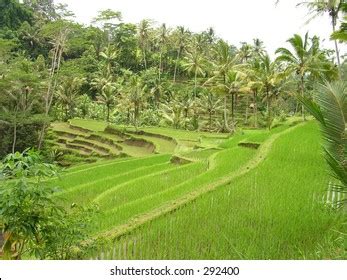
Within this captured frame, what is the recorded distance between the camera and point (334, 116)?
3.62 metres

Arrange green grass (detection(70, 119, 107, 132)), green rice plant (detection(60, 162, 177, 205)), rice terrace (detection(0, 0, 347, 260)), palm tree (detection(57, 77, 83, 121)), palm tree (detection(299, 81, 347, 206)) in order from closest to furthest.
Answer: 1. palm tree (detection(299, 81, 347, 206))
2. rice terrace (detection(0, 0, 347, 260))
3. green rice plant (detection(60, 162, 177, 205))
4. green grass (detection(70, 119, 107, 132))
5. palm tree (detection(57, 77, 83, 121))

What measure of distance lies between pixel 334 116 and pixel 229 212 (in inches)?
114

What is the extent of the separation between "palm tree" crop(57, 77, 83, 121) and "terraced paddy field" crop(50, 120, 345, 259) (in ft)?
79.8

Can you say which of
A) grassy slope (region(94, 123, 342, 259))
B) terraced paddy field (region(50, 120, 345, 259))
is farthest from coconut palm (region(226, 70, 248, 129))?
grassy slope (region(94, 123, 342, 259))

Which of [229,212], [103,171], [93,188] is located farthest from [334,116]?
[103,171]

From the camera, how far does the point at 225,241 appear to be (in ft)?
16.3

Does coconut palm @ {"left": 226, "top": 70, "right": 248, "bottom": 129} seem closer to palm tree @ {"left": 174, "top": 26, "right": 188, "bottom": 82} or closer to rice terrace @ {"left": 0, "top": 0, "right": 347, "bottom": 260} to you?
rice terrace @ {"left": 0, "top": 0, "right": 347, "bottom": 260}

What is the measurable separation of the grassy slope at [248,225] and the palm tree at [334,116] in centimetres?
107

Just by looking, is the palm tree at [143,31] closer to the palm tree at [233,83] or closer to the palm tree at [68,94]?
the palm tree at [68,94]

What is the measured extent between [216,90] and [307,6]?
1013 centimetres

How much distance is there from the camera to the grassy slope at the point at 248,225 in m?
4.73

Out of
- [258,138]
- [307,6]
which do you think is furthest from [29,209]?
[307,6]

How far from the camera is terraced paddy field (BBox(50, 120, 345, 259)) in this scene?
4777 mm

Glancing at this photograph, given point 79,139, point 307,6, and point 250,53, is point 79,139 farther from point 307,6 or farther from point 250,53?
point 250,53
